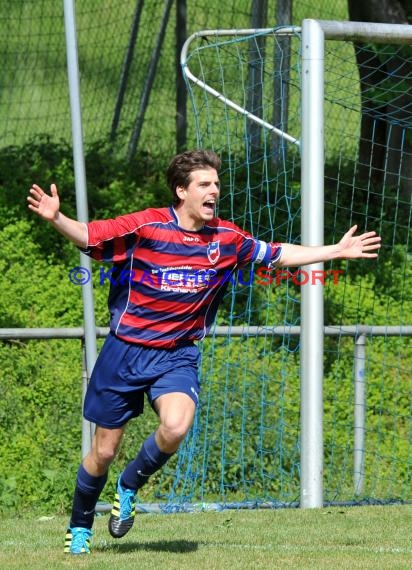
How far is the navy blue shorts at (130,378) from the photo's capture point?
6105 mm

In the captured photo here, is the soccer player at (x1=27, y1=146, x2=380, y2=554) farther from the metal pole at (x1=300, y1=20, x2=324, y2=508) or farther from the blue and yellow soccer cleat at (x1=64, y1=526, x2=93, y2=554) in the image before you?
the metal pole at (x1=300, y1=20, x2=324, y2=508)

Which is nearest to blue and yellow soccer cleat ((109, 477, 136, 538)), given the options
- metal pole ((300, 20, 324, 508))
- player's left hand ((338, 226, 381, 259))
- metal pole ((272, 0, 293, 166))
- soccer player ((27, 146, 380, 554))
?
soccer player ((27, 146, 380, 554))

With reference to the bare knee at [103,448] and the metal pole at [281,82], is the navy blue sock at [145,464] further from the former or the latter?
the metal pole at [281,82]

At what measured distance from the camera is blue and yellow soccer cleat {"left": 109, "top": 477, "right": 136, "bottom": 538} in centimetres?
611

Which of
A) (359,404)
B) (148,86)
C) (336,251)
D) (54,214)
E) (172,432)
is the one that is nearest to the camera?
(54,214)

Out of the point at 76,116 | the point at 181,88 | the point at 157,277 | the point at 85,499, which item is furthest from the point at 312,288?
the point at 181,88

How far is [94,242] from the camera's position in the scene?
6.01 metres

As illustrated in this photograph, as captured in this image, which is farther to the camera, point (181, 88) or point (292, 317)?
point (181, 88)

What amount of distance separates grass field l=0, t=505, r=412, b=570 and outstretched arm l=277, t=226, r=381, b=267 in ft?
5.16

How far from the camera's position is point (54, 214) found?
5.75 m

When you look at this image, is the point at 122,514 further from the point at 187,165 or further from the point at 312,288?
the point at 312,288

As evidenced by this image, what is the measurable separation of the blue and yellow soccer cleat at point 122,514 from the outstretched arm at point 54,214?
4.37 feet

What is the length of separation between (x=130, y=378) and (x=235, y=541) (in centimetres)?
126

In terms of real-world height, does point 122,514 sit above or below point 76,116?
below
